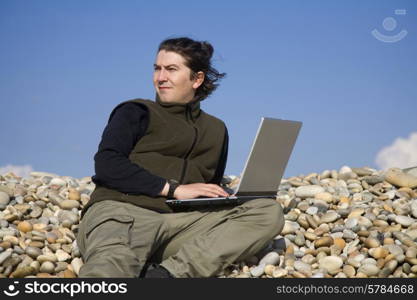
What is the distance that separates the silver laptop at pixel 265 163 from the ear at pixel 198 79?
3.37ft

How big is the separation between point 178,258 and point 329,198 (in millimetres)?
2178

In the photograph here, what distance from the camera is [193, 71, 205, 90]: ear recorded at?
5672mm

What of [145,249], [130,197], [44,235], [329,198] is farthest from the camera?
[329,198]

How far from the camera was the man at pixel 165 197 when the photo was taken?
4516mm

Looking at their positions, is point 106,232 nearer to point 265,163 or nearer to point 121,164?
point 121,164

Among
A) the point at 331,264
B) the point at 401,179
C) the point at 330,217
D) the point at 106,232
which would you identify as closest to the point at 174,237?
the point at 106,232

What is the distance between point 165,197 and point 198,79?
1.28 m

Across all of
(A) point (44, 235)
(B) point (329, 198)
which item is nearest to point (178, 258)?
(A) point (44, 235)

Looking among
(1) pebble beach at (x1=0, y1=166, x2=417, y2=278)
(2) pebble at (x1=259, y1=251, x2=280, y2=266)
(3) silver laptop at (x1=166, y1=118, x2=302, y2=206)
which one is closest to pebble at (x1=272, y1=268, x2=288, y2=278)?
(1) pebble beach at (x1=0, y1=166, x2=417, y2=278)

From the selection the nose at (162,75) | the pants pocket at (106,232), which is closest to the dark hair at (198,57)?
the nose at (162,75)

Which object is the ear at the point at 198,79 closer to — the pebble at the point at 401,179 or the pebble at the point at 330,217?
the pebble at the point at 330,217

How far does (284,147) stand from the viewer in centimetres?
512

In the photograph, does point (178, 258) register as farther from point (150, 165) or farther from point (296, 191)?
point (296, 191)

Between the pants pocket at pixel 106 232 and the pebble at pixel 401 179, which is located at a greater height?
the pebble at pixel 401 179
